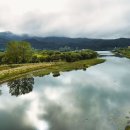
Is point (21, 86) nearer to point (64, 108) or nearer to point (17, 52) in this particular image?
point (64, 108)

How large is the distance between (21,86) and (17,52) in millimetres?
71580

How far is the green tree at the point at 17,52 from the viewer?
159 m

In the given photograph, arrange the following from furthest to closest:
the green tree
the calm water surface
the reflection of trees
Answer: the green tree → the reflection of trees → the calm water surface

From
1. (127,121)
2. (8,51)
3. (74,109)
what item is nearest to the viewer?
(127,121)

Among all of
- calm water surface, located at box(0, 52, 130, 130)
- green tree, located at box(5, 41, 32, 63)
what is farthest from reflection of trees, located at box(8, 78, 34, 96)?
green tree, located at box(5, 41, 32, 63)

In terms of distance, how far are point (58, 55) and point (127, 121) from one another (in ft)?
486

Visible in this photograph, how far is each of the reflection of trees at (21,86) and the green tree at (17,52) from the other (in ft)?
193

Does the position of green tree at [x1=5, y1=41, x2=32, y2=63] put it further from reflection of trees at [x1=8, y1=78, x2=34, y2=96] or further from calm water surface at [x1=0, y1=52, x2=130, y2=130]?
calm water surface at [x1=0, y1=52, x2=130, y2=130]

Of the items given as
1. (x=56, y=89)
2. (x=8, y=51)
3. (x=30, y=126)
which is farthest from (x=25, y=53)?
(x=30, y=126)

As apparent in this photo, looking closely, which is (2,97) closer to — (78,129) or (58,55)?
(78,129)

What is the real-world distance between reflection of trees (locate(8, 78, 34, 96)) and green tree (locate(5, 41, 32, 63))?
5867cm

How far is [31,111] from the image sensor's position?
5531cm

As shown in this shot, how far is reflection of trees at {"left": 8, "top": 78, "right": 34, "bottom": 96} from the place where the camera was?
8054cm

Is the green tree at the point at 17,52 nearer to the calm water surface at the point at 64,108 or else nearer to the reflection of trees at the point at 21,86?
the reflection of trees at the point at 21,86
